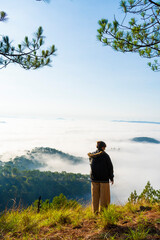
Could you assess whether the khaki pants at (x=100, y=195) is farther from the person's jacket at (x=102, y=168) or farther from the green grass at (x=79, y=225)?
the green grass at (x=79, y=225)

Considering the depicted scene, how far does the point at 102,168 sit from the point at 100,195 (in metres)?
0.72

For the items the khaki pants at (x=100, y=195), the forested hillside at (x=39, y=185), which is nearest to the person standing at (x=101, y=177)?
the khaki pants at (x=100, y=195)

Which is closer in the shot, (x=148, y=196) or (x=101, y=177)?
(x=101, y=177)

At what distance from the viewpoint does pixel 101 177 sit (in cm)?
467

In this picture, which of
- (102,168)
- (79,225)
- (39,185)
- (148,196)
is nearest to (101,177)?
(102,168)

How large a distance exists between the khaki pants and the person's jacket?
17cm

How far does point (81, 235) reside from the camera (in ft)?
10.7

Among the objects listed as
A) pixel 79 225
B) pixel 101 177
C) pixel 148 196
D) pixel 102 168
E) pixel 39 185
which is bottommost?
pixel 39 185

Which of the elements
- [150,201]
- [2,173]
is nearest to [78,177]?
[2,173]

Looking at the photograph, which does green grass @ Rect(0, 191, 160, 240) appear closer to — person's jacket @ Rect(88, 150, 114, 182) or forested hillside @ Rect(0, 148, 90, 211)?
person's jacket @ Rect(88, 150, 114, 182)

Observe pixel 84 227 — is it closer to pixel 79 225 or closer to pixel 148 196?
pixel 79 225

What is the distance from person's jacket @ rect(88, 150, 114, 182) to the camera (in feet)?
15.3

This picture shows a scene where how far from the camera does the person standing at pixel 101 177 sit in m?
4.59

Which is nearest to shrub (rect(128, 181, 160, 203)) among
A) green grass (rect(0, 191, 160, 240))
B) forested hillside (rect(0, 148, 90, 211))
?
green grass (rect(0, 191, 160, 240))
